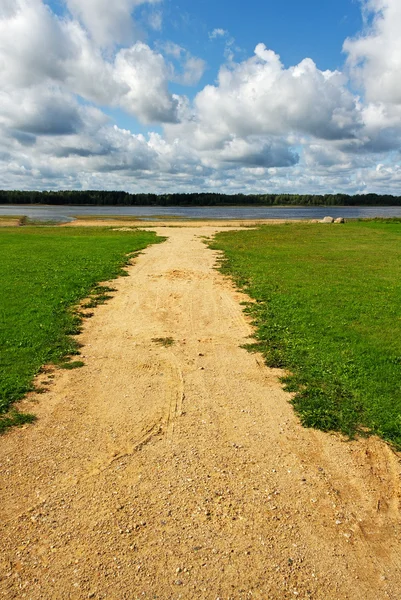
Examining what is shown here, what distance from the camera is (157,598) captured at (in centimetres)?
343

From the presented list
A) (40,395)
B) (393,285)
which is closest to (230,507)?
(40,395)

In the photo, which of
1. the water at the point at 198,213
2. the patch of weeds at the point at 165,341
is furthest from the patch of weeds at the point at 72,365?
the water at the point at 198,213

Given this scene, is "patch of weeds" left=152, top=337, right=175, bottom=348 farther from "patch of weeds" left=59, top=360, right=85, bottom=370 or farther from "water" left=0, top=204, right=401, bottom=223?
"water" left=0, top=204, right=401, bottom=223

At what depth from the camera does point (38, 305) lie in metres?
11.7

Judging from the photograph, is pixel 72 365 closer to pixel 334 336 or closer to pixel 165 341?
pixel 165 341

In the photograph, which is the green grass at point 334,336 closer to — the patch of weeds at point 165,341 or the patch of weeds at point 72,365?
the patch of weeds at point 165,341

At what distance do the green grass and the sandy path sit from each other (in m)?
0.50

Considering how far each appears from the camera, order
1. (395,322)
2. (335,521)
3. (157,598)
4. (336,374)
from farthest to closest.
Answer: (395,322), (336,374), (335,521), (157,598)

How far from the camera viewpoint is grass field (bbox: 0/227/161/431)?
7.39 m

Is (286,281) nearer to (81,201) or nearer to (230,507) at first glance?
(230,507)

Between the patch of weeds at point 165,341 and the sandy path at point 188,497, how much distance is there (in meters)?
1.41

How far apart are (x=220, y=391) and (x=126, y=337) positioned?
3368 mm

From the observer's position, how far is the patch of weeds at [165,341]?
29.9ft

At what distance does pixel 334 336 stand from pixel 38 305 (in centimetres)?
802
